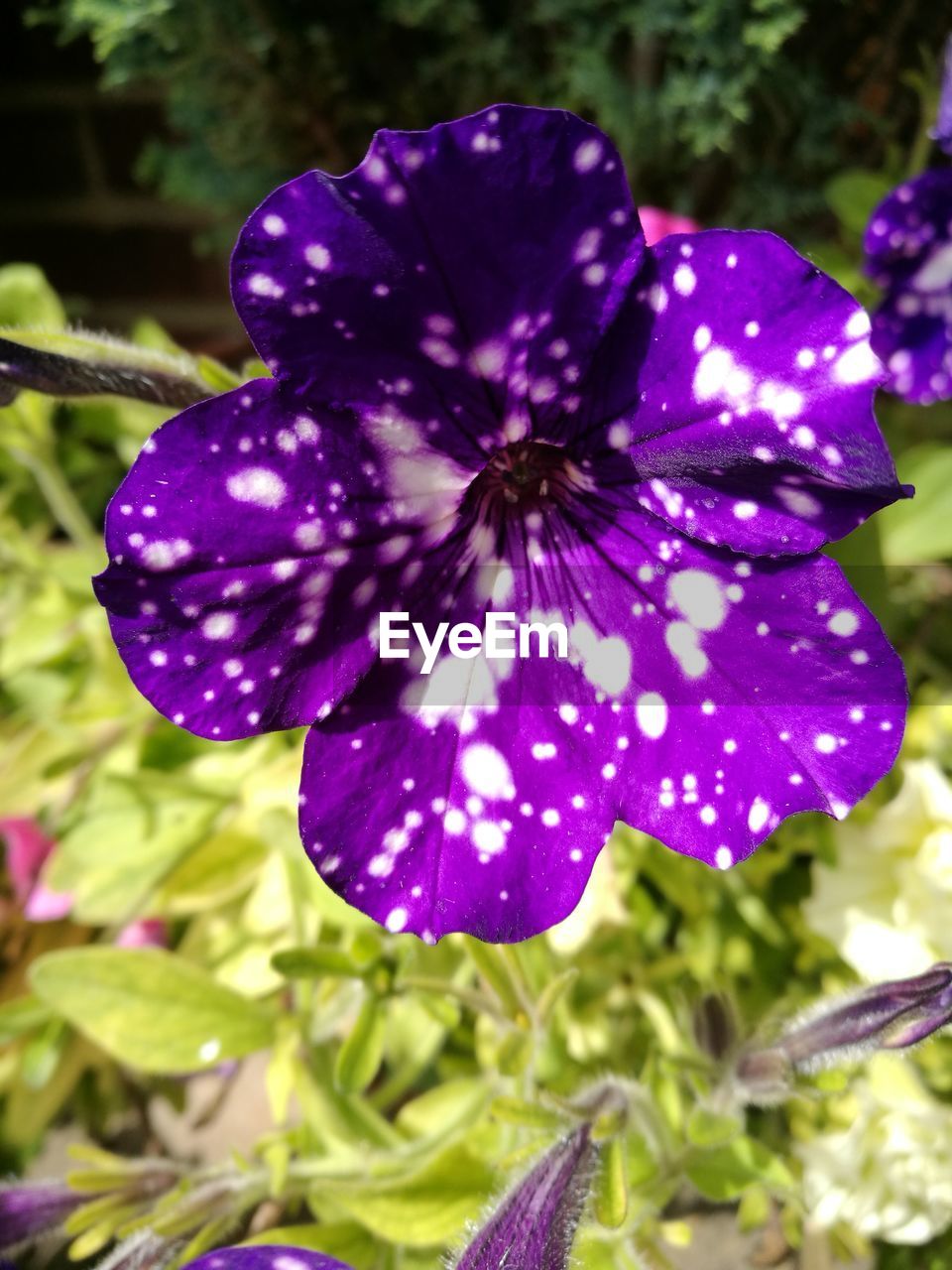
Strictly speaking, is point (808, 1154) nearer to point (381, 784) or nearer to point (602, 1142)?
point (602, 1142)

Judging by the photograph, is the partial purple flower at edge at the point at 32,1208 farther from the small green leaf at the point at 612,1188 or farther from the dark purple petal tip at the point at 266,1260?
the small green leaf at the point at 612,1188

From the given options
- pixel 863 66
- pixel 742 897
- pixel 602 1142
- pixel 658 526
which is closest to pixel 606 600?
pixel 658 526

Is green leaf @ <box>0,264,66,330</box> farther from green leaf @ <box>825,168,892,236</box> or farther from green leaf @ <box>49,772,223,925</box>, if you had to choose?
green leaf @ <box>825,168,892,236</box>

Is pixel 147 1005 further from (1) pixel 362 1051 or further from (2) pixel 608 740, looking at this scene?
(2) pixel 608 740

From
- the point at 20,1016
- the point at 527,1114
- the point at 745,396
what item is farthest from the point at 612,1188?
the point at 20,1016

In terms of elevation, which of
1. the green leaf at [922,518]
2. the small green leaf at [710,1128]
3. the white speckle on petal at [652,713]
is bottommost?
the small green leaf at [710,1128]

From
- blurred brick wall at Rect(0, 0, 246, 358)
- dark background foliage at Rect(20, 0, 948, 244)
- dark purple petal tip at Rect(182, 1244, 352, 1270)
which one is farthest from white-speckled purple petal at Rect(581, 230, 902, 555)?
blurred brick wall at Rect(0, 0, 246, 358)

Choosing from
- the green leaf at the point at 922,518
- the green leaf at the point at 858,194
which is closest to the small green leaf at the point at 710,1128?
the green leaf at the point at 922,518
